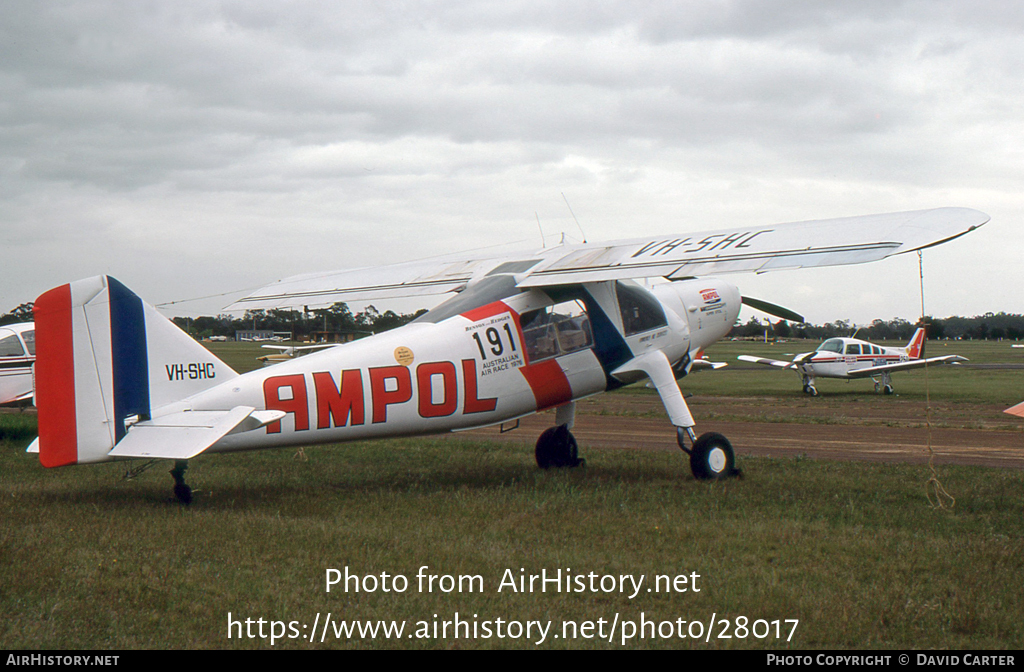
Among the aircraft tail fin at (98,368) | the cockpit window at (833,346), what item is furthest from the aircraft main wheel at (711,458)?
the cockpit window at (833,346)

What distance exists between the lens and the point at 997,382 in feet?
121

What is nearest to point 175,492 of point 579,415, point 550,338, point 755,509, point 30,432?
point 550,338

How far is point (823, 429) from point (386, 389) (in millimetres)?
12972

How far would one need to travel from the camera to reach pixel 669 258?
9258mm

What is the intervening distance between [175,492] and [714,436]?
6372 mm

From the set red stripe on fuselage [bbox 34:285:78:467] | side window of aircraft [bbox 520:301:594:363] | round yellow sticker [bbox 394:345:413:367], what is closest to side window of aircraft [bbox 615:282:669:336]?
side window of aircraft [bbox 520:301:594:363]

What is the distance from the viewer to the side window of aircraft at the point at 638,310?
10602mm

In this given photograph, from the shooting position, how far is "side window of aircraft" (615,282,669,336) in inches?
417

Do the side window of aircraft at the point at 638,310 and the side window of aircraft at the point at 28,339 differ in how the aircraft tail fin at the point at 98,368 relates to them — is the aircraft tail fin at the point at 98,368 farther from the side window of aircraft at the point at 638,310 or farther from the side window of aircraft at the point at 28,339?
the side window of aircraft at the point at 28,339

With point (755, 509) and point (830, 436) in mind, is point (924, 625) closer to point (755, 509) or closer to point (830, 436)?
point (755, 509)

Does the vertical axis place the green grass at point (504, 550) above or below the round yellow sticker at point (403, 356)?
below

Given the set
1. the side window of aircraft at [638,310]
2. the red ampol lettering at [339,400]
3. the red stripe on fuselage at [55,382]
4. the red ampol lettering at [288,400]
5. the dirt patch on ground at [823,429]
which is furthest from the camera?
the dirt patch on ground at [823,429]

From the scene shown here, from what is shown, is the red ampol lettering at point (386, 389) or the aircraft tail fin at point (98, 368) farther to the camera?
the red ampol lettering at point (386, 389)

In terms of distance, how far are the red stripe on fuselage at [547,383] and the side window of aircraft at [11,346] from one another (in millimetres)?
10977
